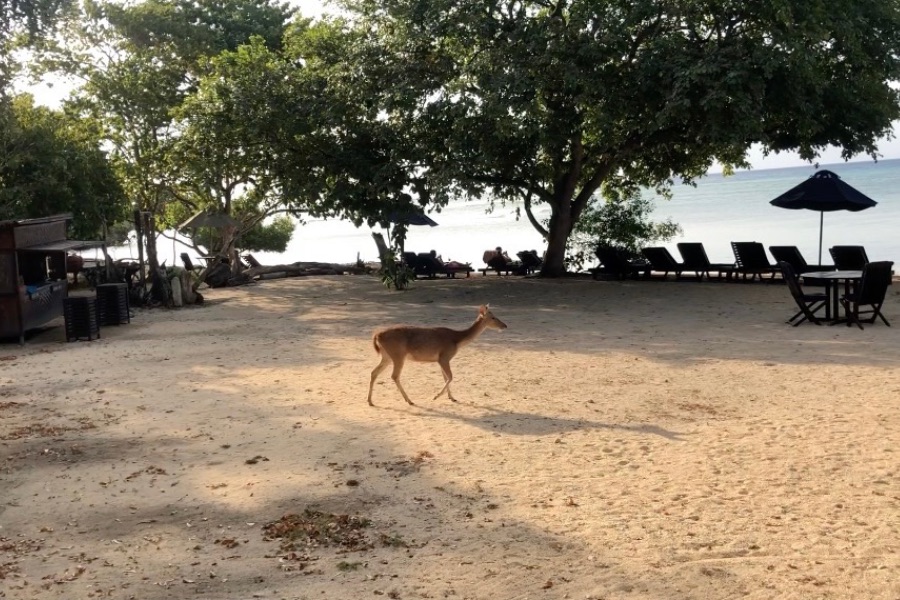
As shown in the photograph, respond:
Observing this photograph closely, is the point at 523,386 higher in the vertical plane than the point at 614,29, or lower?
lower

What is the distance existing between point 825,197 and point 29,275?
15.1 m

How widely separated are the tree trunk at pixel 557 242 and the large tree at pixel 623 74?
242 cm

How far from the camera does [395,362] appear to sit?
938 cm

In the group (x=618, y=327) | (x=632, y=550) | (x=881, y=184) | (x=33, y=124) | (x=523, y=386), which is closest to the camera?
(x=632, y=550)

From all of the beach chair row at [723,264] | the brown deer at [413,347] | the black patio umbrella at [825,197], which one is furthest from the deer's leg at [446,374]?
the beach chair row at [723,264]

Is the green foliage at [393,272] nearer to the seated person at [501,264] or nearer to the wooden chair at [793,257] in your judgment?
the seated person at [501,264]

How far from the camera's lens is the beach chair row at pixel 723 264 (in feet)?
61.4

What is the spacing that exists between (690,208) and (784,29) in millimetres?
68964

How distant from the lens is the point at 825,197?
60.0ft

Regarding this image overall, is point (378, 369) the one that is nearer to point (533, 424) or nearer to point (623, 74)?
point (533, 424)

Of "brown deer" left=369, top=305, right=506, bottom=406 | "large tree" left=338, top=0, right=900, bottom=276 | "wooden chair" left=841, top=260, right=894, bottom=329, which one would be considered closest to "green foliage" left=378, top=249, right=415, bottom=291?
"large tree" left=338, top=0, right=900, bottom=276

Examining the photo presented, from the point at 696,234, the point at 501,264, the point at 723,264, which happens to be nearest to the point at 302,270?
the point at 501,264

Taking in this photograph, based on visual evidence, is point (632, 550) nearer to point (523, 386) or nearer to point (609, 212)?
point (523, 386)

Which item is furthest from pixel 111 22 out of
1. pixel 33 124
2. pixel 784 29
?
pixel 784 29
